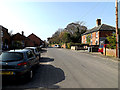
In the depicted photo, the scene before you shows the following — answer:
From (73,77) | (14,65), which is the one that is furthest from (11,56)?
(73,77)

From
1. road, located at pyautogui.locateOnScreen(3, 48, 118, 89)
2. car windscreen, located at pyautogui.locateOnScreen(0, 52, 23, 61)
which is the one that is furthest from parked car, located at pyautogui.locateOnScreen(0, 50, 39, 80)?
road, located at pyautogui.locateOnScreen(3, 48, 118, 89)

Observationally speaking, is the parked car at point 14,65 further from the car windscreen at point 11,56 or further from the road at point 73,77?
the road at point 73,77

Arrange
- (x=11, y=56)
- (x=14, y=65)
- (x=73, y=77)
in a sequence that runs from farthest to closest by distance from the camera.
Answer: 1. (x=73, y=77)
2. (x=11, y=56)
3. (x=14, y=65)

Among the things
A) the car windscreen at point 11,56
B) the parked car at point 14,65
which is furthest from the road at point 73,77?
the car windscreen at point 11,56

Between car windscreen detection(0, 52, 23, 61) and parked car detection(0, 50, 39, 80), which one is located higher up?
car windscreen detection(0, 52, 23, 61)

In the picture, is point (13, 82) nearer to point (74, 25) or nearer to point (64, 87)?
point (64, 87)

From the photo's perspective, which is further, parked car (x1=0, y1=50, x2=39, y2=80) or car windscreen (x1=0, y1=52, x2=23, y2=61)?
car windscreen (x1=0, y1=52, x2=23, y2=61)

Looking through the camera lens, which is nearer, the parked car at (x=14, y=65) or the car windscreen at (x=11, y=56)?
the parked car at (x=14, y=65)

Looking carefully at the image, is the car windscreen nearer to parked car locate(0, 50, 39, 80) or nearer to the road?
parked car locate(0, 50, 39, 80)

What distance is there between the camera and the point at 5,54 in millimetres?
5551

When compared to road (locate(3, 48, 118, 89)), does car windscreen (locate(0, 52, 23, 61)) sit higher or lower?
higher

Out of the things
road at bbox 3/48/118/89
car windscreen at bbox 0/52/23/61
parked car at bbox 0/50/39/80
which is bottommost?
road at bbox 3/48/118/89

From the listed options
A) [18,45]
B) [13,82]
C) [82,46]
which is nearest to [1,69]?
[13,82]

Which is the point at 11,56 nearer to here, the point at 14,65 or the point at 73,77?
the point at 14,65
